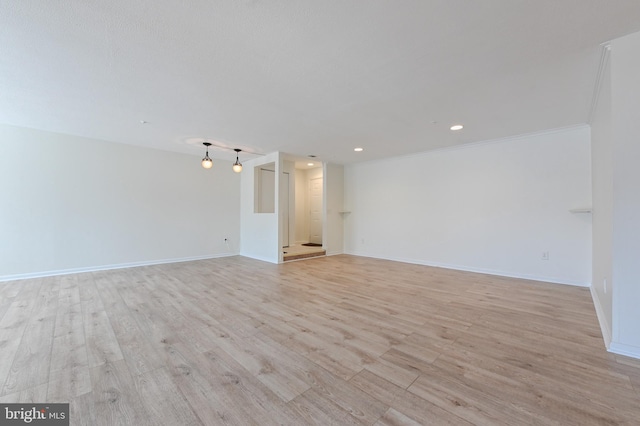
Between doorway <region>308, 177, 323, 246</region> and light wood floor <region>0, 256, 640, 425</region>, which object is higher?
doorway <region>308, 177, 323, 246</region>

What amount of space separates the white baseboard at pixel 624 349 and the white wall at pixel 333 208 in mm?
5243

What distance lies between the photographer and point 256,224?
6.37m

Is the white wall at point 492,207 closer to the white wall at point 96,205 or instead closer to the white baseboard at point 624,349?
the white baseboard at point 624,349

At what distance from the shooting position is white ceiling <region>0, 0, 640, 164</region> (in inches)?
67.1

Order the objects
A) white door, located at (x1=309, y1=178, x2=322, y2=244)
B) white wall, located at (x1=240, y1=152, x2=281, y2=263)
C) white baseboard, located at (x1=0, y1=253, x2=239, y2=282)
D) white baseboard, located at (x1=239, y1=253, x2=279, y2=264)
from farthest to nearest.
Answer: white door, located at (x1=309, y1=178, x2=322, y2=244)
white baseboard, located at (x1=239, y1=253, x2=279, y2=264)
white wall, located at (x1=240, y1=152, x2=281, y2=263)
white baseboard, located at (x1=0, y1=253, x2=239, y2=282)

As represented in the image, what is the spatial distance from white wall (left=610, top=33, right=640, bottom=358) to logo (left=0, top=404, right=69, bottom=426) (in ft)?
12.7

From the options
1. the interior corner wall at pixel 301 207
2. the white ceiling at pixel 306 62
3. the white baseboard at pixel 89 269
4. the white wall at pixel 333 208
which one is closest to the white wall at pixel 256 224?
the white baseboard at pixel 89 269

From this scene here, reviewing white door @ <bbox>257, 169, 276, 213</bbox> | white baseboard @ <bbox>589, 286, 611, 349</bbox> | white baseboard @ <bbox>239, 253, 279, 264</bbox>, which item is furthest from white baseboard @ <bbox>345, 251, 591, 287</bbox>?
white door @ <bbox>257, 169, 276, 213</bbox>

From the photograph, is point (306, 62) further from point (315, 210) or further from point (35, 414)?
point (315, 210)

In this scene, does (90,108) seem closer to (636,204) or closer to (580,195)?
(636,204)

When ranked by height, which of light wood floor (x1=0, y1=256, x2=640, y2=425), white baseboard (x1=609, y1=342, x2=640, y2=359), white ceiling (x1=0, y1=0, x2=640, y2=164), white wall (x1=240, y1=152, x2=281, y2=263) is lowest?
light wood floor (x1=0, y1=256, x2=640, y2=425)

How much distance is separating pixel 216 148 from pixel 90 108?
220 centimetres

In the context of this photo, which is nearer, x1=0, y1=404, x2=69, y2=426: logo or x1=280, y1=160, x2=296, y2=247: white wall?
x1=0, y1=404, x2=69, y2=426: logo

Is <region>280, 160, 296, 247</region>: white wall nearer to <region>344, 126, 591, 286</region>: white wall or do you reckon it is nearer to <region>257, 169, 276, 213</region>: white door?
<region>257, 169, 276, 213</region>: white door
